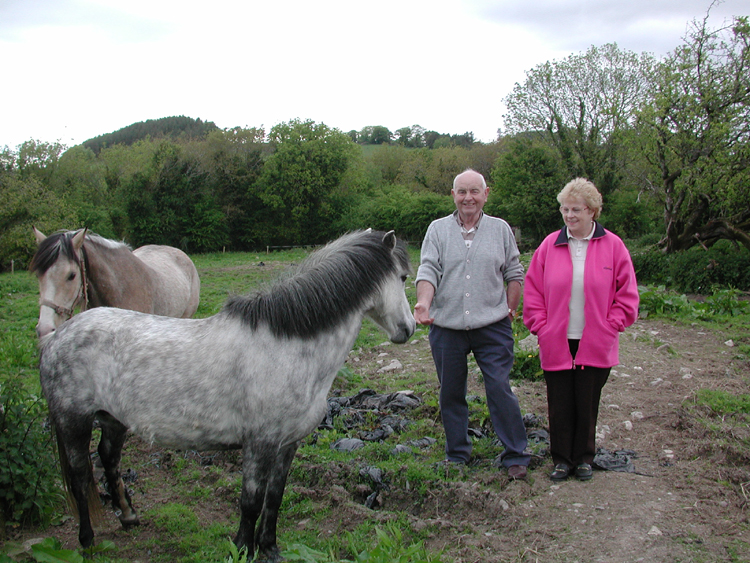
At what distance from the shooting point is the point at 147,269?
19.4 ft

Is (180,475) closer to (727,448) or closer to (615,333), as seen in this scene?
(615,333)

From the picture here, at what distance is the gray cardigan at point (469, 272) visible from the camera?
12.4 ft

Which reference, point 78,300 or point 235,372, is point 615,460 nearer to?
point 235,372

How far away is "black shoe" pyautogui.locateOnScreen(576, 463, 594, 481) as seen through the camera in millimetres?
3701

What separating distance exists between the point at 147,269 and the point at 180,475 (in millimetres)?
2684

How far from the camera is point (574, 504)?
3.40 meters

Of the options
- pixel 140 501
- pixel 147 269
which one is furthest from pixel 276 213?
pixel 140 501

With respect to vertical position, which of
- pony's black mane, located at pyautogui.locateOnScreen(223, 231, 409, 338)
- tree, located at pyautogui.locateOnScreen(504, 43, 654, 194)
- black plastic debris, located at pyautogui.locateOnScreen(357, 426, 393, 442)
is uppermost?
tree, located at pyautogui.locateOnScreen(504, 43, 654, 194)

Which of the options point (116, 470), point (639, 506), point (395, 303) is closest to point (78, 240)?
point (116, 470)

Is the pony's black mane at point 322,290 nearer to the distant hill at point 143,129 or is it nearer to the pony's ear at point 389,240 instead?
the pony's ear at point 389,240

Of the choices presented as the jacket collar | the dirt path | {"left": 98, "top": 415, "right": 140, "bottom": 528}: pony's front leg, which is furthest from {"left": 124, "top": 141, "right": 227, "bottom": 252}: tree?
the jacket collar

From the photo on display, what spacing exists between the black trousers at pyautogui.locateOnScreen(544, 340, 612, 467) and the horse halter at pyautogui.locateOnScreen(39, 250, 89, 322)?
3986 millimetres

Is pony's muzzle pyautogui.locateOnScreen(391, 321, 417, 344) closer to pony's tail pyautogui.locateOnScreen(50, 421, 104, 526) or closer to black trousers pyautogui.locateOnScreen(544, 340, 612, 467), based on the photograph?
black trousers pyautogui.locateOnScreen(544, 340, 612, 467)

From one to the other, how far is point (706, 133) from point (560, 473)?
42.8ft
